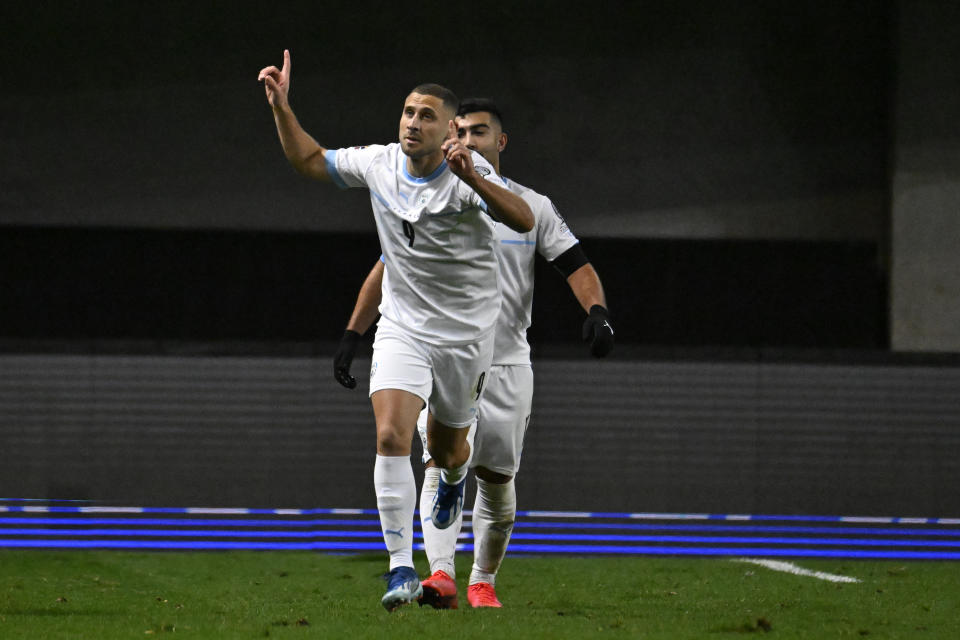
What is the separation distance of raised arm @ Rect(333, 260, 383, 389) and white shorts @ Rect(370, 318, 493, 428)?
0.43 metres

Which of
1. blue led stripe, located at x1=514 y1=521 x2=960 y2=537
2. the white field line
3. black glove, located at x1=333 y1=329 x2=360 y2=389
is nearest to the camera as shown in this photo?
black glove, located at x1=333 y1=329 x2=360 y2=389

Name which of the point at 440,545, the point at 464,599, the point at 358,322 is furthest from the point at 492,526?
the point at 358,322

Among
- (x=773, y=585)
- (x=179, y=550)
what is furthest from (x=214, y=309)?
(x=773, y=585)

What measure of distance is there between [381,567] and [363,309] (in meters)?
2.20

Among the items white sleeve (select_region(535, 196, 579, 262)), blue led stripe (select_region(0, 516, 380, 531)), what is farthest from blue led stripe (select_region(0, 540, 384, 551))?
white sleeve (select_region(535, 196, 579, 262))

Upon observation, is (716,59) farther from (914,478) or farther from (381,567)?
(381,567)

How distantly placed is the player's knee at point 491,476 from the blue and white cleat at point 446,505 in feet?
0.86

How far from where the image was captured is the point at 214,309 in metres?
10.8

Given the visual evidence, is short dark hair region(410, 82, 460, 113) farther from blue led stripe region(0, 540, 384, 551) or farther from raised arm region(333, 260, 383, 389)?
blue led stripe region(0, 540, 384, 551)

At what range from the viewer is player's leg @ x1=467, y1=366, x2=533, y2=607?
462cm

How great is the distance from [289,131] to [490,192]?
0.79m

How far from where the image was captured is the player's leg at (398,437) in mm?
3873

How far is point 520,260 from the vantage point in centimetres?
471

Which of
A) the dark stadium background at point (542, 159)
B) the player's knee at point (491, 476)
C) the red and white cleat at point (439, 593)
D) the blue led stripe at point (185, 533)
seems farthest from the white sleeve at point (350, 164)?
the dark stadium background at point (542, 159)
